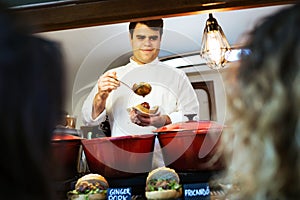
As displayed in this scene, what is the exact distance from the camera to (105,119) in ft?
5.80

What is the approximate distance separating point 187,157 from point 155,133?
0.15 metres

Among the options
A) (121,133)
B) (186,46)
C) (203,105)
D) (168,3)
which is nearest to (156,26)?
(168,3)

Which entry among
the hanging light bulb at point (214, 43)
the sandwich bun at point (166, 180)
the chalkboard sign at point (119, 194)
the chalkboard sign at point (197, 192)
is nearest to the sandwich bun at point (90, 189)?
the chalkboard sign at point (119, 194)

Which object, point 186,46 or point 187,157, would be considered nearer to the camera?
point 187,157

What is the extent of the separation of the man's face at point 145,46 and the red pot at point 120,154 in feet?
2.04

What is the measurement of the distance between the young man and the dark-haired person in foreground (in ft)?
4.18

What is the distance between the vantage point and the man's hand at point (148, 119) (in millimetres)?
1606

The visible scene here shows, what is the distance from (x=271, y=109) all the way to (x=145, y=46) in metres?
1.57

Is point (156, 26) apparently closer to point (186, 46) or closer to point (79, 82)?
point (79, 82)

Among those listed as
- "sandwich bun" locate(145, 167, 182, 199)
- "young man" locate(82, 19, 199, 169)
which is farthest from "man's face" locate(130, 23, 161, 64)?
"sandwich bun" locate(145, 167, 182, 199)

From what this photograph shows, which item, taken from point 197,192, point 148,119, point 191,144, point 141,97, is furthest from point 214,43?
point 197,192

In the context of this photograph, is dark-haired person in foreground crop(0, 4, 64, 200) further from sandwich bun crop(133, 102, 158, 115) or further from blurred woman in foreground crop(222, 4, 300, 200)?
sandwich bun crop(133, 102, 158, 115)

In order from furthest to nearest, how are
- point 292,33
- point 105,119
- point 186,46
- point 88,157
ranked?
point 186,46
point 105,119
point 88,157
point 292,33

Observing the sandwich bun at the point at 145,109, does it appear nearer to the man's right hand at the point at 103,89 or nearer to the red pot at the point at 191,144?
the man's right hand at the point at 103,89
